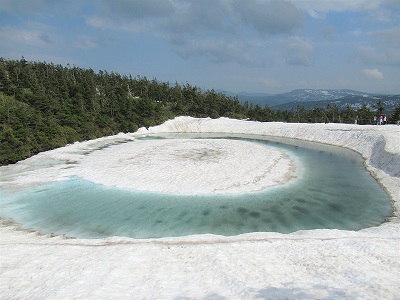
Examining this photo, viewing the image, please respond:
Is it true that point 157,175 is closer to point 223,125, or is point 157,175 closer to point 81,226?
point 81,226

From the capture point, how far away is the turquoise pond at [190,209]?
70.8ft

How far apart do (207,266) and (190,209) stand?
10.9 metres

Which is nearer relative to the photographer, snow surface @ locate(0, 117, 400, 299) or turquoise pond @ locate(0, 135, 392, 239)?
snow surface @ locate(0, 117, 400, 299)

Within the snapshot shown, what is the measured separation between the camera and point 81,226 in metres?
22.1

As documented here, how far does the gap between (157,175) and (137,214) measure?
35.9ft

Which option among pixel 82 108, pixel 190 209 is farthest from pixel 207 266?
pixel 82 108

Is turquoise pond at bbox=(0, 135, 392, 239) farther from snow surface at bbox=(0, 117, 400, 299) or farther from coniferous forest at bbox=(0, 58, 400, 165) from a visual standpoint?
coniferous forest at bbox=(0, 58, 400, 165)

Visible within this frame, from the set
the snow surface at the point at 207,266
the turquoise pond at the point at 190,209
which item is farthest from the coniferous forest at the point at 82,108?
the snow surface at the point at 207,266

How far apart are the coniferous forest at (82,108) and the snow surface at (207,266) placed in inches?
1273

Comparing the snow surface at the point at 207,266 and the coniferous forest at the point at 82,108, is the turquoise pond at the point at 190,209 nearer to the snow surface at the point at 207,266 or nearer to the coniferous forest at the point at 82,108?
the snow surface at the point at 207,266

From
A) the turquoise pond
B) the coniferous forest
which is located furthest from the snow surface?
the coniferous forest

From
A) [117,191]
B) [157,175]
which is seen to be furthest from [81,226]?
[157,175]

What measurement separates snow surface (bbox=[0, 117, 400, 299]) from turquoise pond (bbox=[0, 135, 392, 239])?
8.92 ft

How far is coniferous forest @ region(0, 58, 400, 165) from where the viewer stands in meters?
49.6
